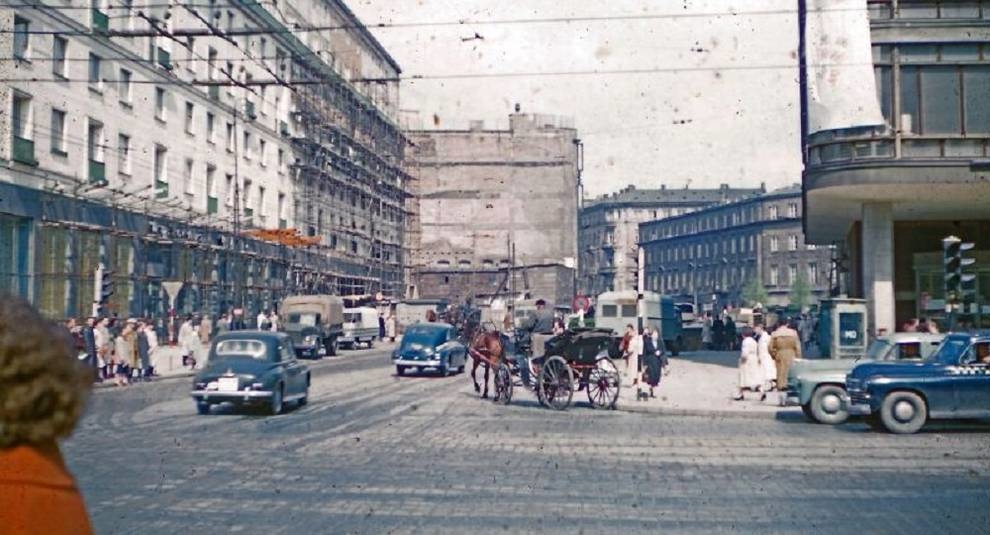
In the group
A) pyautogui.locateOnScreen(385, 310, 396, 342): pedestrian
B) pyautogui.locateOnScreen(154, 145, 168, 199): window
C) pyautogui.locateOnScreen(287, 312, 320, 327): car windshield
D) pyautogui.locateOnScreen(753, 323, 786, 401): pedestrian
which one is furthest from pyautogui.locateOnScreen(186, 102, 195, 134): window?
pyautogui.locateOnScreen(753, 323, 786, 401): pedestrian

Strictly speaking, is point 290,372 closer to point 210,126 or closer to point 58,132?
point 58,132

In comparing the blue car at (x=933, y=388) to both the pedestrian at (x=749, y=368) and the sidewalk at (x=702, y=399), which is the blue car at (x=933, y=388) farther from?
the pedestrian at (x=749, y=368)

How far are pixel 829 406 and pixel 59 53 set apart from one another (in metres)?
28.8

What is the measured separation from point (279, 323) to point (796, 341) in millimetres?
26574

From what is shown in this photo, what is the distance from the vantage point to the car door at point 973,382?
52.5 ft

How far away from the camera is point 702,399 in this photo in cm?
2244

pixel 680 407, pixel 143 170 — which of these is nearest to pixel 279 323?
pixel 143 170

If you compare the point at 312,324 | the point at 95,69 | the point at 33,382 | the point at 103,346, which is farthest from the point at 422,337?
the point at 33,382

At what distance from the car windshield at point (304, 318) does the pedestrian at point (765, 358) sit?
24.4 metres

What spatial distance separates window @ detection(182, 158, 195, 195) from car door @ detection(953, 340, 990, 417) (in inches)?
1497

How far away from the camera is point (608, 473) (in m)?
11.7

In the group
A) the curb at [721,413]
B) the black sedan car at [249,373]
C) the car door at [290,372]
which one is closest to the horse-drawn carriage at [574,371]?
the curb at [721,413]

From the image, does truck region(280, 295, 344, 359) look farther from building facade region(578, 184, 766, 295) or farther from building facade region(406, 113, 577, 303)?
building facade region(578, 184, 766, 295)

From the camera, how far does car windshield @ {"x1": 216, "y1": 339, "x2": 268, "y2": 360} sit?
19.3 m
